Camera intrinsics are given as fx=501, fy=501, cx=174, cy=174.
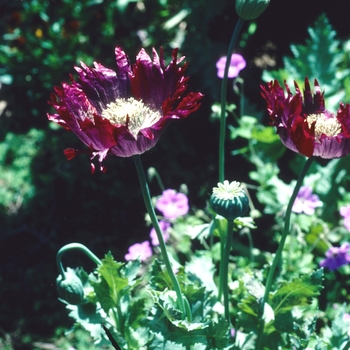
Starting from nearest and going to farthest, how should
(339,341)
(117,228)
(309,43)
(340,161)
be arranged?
1. (339,341)
2. (340,161)
3. (309,43)
4. (117,228)

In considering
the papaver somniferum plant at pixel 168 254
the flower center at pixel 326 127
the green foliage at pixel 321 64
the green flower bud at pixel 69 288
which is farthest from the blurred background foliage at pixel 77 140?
the flower center at pixel 326 127

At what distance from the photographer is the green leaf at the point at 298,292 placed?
128 centimetres

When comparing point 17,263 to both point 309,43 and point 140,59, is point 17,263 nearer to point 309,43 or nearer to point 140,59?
point 140,59

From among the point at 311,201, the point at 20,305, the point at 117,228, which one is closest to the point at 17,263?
the point at 20,305

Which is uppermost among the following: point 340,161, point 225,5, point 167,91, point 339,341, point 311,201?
point 225,5

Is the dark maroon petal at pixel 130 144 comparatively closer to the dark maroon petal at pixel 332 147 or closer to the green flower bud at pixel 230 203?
the green flower bud at pixel 230 203

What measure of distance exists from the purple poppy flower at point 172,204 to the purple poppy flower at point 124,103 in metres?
0.58

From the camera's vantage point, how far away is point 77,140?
2785 mm

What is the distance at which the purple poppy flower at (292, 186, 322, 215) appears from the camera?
65.4 inches

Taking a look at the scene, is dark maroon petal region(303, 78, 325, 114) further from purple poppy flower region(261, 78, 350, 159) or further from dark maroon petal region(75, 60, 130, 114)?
dark maroon petal region(75, 60, 130, 114)

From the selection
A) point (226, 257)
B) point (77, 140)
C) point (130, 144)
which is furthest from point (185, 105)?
point (77, 140)

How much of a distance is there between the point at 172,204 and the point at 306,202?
18.4 inches

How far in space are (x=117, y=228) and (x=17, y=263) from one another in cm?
50

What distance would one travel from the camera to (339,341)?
4.76 ft
